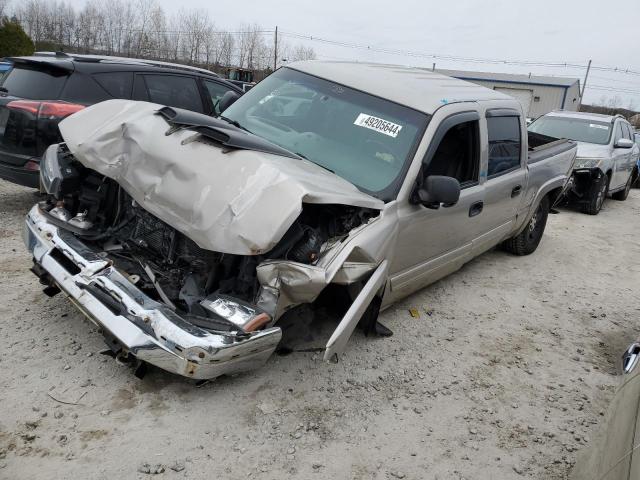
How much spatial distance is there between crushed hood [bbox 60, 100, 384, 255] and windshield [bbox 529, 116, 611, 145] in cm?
853

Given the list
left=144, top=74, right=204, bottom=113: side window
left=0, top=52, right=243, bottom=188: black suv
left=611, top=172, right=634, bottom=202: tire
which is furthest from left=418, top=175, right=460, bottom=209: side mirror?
left=611, top=172, right=634, bottom=202: tire

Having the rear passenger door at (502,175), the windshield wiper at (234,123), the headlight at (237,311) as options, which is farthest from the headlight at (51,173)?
the rear passenger door at (502,175)

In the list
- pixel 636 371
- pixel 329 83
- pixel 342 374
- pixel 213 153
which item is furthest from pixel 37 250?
pixel 636 371

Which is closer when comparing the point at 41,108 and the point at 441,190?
the point at 441,190

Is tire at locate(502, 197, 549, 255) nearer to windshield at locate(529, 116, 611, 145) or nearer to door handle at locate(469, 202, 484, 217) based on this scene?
door handle at locate(469, 202, 484, 217)

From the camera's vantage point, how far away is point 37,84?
5301 mm

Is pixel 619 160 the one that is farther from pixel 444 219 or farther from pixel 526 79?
pixel 526 79

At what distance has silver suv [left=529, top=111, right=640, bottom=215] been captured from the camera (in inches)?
374

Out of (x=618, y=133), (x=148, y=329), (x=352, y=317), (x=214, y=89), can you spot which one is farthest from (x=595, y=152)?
(x=148, y=329)

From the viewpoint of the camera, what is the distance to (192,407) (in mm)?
2879

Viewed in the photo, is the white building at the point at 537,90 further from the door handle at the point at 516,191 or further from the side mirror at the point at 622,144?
the door handle at the point at 516,191

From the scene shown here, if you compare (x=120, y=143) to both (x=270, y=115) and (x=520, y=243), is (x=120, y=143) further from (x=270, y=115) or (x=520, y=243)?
(x=520, y=243)

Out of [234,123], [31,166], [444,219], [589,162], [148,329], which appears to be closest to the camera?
[148,329]

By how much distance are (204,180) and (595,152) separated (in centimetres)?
903
